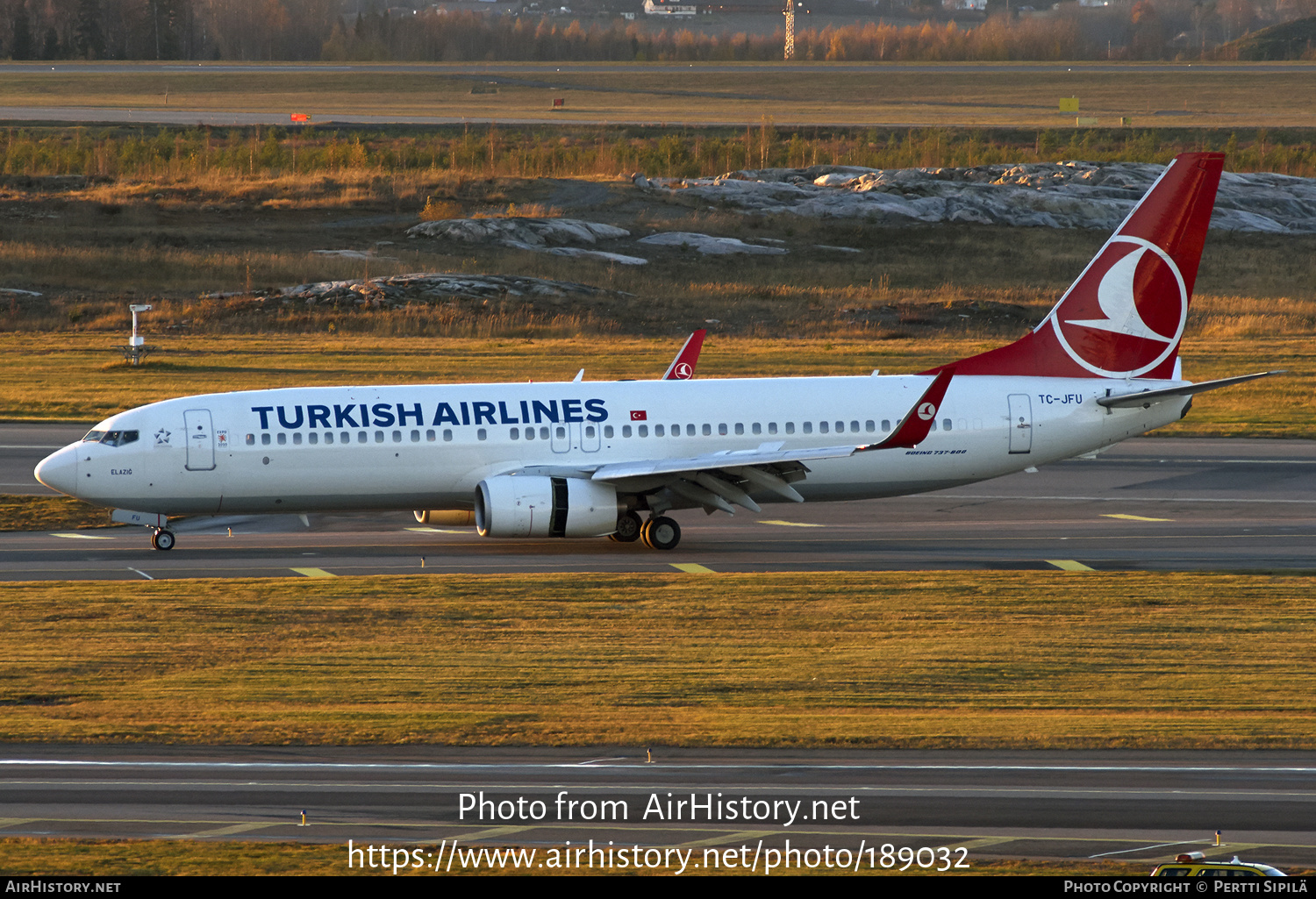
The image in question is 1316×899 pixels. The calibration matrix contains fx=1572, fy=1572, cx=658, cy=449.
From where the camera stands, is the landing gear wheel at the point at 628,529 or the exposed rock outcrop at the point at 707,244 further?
the exposed rock outcrop at the point at 707,244

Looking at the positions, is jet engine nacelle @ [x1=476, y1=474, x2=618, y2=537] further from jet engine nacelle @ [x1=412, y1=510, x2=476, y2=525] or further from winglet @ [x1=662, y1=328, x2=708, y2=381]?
winglet @ [x1=662, y1=328, x2=708, y2=381]

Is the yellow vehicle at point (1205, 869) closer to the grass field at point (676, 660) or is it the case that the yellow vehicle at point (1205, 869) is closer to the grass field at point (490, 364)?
the grass field at point (676, 660)

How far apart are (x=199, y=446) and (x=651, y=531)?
1020cm

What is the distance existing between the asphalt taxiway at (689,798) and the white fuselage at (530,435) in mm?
14868

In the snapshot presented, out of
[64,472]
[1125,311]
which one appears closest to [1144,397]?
[1125,311]

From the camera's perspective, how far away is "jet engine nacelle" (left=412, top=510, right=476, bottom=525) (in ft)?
122

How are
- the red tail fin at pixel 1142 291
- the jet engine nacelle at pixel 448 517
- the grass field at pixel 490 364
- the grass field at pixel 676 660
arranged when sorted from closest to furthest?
the grass field at pixel 676 660, the jet engine nacelle at pixel 448 517, the red tail fin at pixel 1142 291, the grass field at pixel 490 364

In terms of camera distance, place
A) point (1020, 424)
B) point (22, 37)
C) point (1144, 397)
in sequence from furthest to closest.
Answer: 1. point (22, 37)
2. point (1144, 397)
3. point (1020, 424)

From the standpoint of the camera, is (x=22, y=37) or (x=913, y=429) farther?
(x=22, y=37)

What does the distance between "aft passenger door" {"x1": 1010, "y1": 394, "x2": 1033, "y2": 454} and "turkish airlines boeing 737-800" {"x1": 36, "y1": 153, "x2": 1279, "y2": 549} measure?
0.14 ft

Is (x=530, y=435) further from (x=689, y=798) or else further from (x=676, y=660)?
(x=689, y=798)

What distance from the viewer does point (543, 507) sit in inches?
1342

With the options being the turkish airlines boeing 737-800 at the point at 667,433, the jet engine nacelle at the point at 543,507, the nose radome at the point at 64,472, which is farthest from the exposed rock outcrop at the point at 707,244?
the nose radome at the point at 64,472

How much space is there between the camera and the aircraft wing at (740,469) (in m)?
33.6
